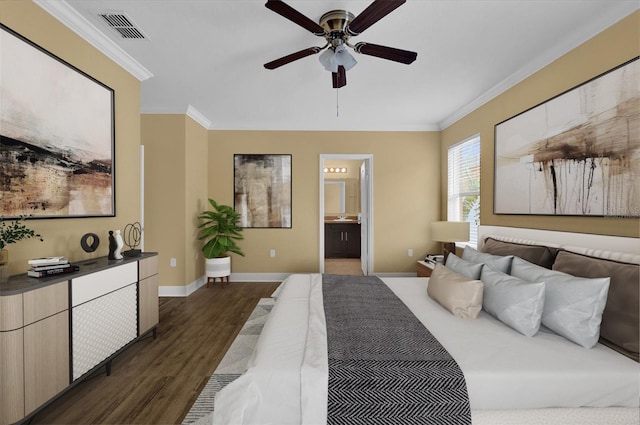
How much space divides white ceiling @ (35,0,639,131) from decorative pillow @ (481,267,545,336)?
1.95 metres

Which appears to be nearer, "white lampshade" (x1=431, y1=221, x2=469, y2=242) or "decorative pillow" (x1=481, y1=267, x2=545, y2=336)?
"decorative pillow" (x1=481, y1=267, x2=545, y2=336)

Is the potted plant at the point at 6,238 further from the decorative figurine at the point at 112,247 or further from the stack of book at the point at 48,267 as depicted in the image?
the decorative figurine at the point at 112,247

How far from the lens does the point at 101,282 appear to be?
202cm

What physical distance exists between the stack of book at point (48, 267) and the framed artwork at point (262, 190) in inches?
117

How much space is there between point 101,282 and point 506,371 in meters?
2.56

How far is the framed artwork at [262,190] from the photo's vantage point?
4754mm

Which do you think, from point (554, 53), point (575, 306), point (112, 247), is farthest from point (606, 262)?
point (112, 247)

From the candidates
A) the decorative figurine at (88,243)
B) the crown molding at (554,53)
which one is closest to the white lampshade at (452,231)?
the crown molding at (554,53)

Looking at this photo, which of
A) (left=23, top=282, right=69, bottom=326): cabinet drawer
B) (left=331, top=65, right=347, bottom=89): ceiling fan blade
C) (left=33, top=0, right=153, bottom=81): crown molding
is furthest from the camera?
(left=331, top=65, right=347, bottom=89): ceiling fan blade

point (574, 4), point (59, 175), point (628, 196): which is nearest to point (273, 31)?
point (59, 175)

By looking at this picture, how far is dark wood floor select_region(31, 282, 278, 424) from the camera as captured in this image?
5.66 feet

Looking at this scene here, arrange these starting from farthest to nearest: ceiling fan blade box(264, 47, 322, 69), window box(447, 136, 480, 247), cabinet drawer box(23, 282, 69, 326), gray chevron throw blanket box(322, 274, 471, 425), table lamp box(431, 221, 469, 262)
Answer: window box(447, 136, 480, 247) < table lamp box(431, 221, 469, 262) < ceiling fan blade box(264, 47, 322, 69) < cabinet drawer box(23, 282, 69, 326) < gray chevron throw blanket box(322, 274, 471, 425)

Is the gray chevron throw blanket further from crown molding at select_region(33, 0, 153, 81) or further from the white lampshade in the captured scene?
crown molding at select_region(33, 0, 153, 81)

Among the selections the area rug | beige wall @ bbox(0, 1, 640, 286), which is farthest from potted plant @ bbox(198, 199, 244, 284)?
the area rug
